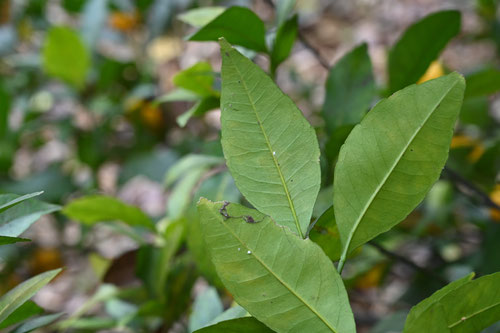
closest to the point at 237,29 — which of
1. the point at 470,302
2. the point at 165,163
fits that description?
the point at 470,302

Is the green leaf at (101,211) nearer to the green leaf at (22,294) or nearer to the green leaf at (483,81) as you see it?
the green leaf at (22,294)

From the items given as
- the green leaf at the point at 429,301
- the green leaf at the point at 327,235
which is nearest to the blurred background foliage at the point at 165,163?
the green leaf at the point at 327,235

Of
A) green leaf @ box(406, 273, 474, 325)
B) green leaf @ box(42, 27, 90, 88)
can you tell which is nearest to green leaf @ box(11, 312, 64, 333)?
green leaf @ box(406, 273, 474, 325)

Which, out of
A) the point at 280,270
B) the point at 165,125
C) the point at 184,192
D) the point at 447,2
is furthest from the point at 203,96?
the point at 447,2

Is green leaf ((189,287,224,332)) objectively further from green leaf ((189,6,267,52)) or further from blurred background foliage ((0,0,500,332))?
green leaf ((189,6,267,52))

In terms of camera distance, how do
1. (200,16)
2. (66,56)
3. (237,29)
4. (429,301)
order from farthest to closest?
(66,56) < (200,16) < (237,29) < (429,301)

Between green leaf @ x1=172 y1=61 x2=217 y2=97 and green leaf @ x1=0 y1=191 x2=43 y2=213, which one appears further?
green leaf @ x1=172 y1=61 x2=217 y2=97

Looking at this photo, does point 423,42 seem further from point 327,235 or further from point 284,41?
point 327,235
